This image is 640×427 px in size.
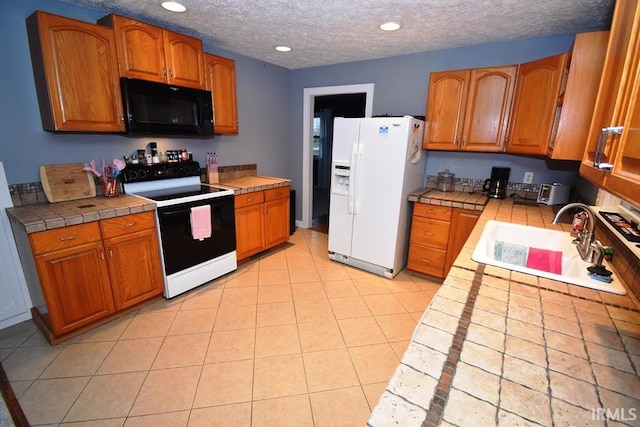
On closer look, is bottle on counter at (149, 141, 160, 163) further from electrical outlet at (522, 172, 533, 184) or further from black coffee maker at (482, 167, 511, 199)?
electrical outlet at (522, 172, 533, 184)

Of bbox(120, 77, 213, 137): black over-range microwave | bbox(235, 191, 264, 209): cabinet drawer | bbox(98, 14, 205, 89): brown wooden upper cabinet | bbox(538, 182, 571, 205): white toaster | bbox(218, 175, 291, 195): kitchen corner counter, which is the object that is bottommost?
bbox(235, 191, 264, 209): cabinet drawer

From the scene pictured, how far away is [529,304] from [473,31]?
7.87ft

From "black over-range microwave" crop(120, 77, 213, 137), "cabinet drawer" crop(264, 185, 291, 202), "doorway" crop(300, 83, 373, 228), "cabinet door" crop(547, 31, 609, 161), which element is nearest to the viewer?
"cabinet door" crop(547, 31, 609, 161)

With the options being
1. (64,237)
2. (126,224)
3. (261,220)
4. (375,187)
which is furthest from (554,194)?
(64,237)

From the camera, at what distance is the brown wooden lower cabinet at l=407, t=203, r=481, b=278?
273cm

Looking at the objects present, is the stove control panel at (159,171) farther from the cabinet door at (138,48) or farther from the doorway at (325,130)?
the doorway at (325,130)

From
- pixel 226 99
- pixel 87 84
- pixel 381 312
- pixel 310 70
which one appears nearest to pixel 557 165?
pixel 381 312

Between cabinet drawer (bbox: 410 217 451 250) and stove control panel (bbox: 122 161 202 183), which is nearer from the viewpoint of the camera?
stove control panel (bbox: 122 161 202 183)

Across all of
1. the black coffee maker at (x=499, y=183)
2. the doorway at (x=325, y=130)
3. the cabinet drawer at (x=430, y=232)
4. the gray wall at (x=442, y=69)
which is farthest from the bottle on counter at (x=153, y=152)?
the doorway at (x=325, y=130)

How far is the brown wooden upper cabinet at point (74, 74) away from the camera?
1.91 metres

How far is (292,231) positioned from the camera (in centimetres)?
429

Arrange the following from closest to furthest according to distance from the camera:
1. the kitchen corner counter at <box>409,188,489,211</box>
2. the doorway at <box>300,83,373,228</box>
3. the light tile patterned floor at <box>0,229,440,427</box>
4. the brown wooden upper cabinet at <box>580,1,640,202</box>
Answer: the brown wooden upper cabinet at <box>580,1,640,202</box>
the light tile patterned floor at <box>0,229,440,427</box>
the kitchen corner counter at <box>409,188,489,211</box>
the doorway at <box>300,83,373,228</box>

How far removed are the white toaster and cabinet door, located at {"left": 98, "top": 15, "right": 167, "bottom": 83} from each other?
3538mm

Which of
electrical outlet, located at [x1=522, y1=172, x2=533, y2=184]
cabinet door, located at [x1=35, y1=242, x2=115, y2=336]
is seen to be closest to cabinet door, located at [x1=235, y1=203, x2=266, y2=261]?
cabinet door, located at [x1=35, y1=242, x2=115, y2=336]
